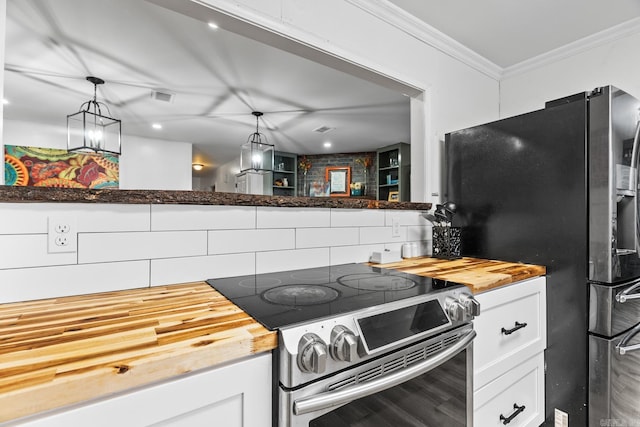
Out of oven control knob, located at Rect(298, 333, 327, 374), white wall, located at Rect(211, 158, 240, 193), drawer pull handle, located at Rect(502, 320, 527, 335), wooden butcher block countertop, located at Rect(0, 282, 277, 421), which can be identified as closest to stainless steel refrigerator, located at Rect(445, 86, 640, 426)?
drawer pull handle, located at Rect(502, 320, 527, 335)

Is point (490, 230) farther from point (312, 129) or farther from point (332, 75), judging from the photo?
point (312, 129)

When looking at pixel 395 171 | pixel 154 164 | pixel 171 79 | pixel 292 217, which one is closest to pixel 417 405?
pixel 292 217

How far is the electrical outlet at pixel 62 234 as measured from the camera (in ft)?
3.03

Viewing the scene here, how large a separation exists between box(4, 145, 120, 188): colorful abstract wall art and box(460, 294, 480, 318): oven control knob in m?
5.28

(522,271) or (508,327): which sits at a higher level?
(522,271)

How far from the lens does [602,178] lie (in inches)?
49.2

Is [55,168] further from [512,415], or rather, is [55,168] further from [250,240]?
[512,415]

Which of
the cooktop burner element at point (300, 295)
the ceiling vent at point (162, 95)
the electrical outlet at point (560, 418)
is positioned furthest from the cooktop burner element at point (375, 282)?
the ceiling vent at point (162, 95)

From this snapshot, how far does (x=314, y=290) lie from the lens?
1020 mm

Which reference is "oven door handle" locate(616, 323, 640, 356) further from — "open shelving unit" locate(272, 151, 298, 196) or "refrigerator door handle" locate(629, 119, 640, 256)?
→ "open shelving unit" locate(272, 151, 298, 196)

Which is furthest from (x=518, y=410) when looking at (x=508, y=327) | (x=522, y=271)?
(x=522, y=271)

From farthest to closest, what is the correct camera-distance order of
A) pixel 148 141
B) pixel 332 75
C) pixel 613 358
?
pixel 148 141 → pixel 332 75 → pixel 613 358

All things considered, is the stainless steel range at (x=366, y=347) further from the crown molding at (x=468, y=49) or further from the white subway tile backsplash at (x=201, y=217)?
the crown molding at (x=468, y=49)

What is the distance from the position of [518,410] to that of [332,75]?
2850 millimetres
